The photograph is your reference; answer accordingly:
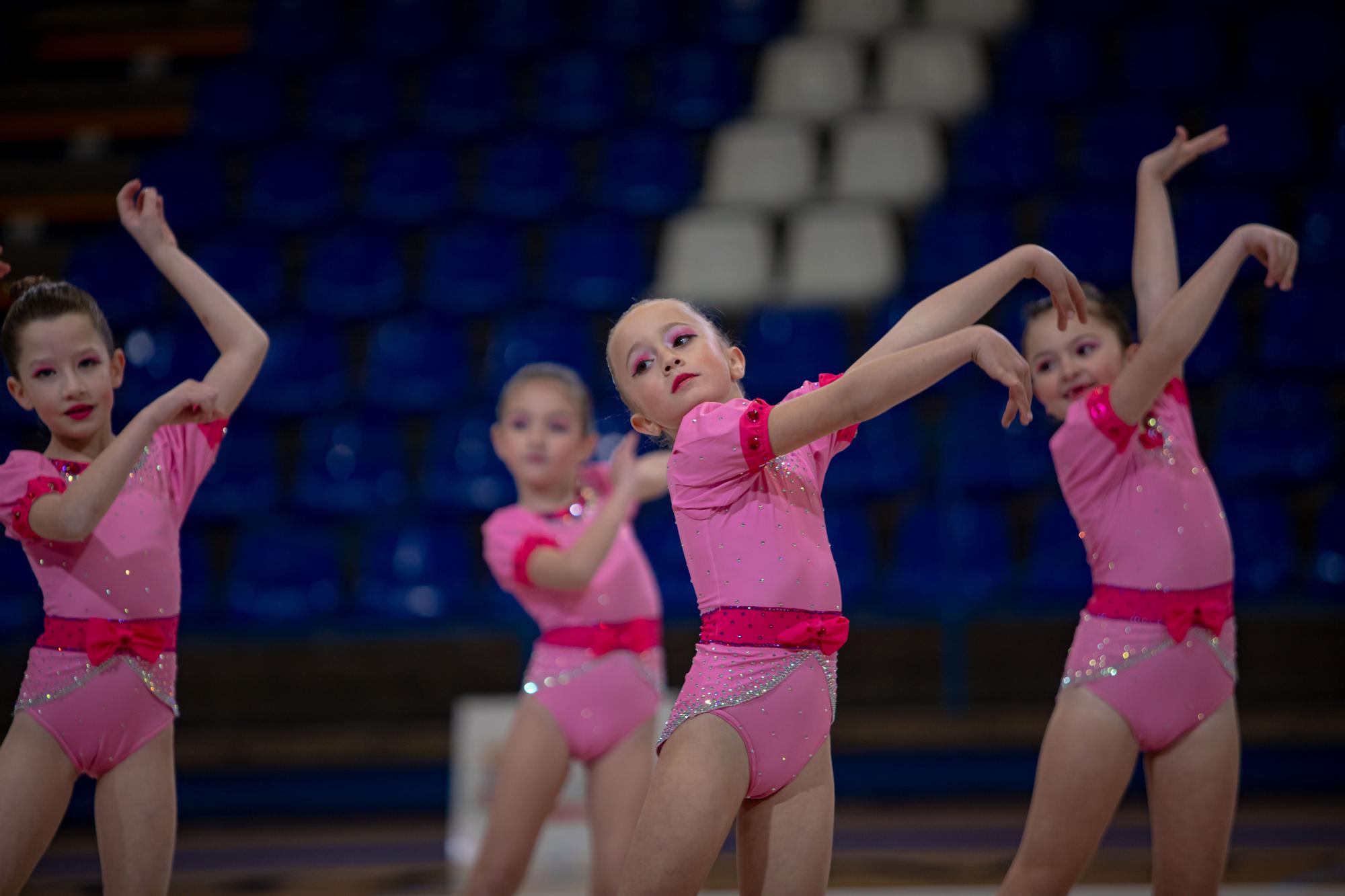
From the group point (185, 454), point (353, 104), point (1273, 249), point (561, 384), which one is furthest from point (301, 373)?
point (1273, 249)

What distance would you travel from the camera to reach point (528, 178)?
6.57m

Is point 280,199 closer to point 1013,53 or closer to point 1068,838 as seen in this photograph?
point 1013,53

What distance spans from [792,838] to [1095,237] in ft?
13.8

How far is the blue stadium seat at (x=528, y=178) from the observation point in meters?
6.51

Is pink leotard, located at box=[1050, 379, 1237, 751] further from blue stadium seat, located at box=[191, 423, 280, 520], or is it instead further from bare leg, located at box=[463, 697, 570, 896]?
blue stadium seat, located at box=[191, 423, 280, 520]

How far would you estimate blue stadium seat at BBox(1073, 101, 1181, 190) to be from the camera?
6.05 m

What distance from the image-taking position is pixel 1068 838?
8.48 feet

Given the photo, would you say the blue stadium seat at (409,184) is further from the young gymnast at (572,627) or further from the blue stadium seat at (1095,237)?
the young gymnast at (572,627)

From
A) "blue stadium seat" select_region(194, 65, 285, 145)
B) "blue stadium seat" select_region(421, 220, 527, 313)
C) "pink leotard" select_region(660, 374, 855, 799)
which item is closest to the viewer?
"pink leotard" select_region(660, 374, 855, 799)

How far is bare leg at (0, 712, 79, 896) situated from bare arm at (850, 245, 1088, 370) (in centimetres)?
168

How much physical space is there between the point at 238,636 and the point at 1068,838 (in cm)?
367

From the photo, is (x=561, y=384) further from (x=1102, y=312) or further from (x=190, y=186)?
(x=190, y=186)

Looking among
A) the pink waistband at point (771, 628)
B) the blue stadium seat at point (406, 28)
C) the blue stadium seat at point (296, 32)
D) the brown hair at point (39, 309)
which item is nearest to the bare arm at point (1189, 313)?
the pink waistband at point (771, 628)


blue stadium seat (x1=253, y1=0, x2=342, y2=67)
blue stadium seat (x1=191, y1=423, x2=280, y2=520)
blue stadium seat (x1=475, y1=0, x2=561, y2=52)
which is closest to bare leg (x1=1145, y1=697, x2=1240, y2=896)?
blue stadium seat (x1=191, y1=423, x2=280, y2=520)
